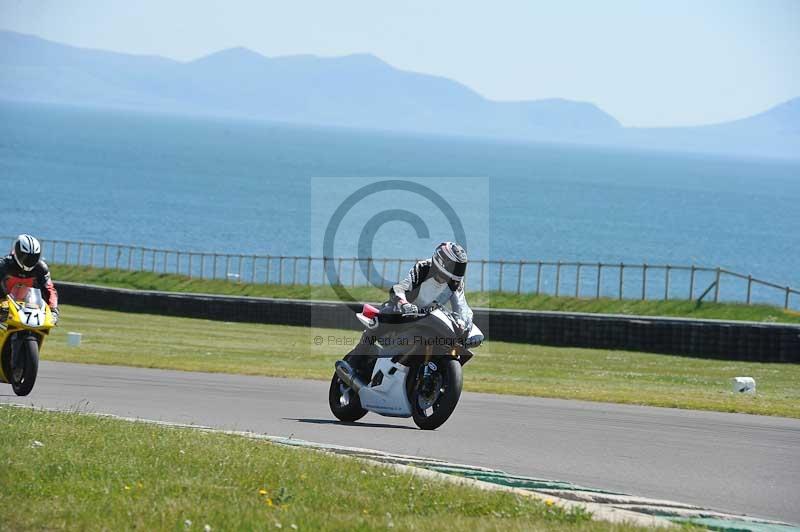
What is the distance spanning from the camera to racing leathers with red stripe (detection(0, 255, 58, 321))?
14.6 meters

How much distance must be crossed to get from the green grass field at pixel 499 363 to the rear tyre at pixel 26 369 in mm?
6598

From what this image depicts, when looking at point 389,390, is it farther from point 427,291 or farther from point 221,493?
point 221,493

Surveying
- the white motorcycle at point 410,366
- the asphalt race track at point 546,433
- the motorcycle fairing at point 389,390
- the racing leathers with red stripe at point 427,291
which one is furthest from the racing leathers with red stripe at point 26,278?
the racing leathers with red stripe at point 427,291

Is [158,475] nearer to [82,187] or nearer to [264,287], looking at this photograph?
[264,287]

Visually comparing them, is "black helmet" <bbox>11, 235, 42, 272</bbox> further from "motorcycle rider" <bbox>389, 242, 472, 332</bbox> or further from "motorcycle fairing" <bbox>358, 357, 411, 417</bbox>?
"motorcycle rider" <bbox>389, 242, 472, 332</bbox>

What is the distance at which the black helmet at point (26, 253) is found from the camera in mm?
14438

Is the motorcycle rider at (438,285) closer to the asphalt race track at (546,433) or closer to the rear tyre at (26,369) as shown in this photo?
the asphalt race track at (546,433)

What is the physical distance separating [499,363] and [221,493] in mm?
19566

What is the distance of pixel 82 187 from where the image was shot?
531ft

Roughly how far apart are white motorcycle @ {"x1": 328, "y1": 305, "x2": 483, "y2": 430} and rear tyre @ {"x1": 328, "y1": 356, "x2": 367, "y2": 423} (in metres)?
0.01

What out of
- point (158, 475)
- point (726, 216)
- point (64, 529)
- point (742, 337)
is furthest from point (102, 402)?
point (726, 216)

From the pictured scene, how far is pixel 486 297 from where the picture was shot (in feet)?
138

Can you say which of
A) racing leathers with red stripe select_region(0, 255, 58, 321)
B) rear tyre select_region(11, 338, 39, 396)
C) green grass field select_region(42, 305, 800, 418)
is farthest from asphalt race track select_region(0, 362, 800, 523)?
green grass field select_region(42, 305, 800, 418)

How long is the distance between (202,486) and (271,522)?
1208 millimetres
